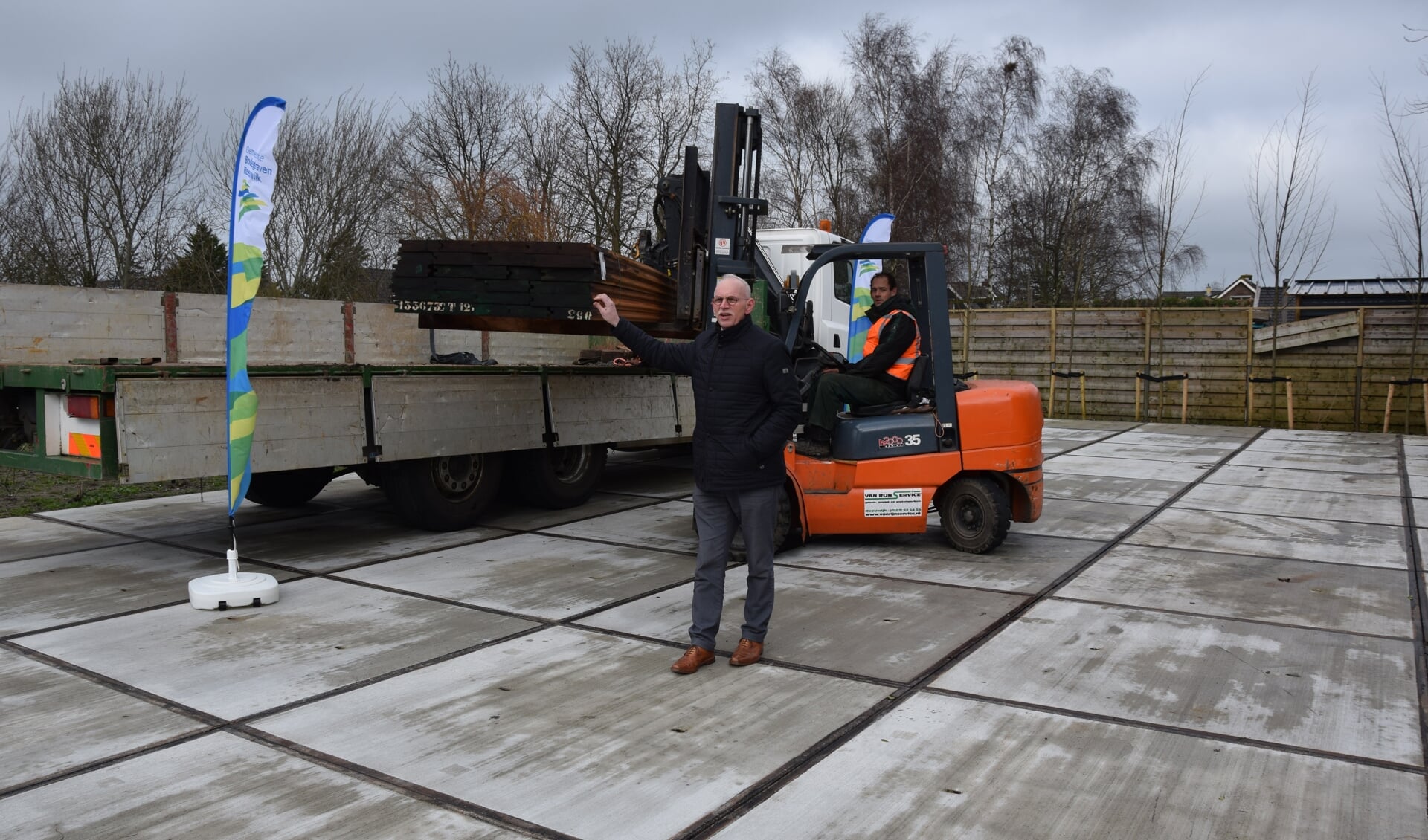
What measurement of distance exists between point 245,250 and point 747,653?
3.81 m

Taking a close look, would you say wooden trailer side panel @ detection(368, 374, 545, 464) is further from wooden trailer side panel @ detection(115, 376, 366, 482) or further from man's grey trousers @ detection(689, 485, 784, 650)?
man's grey trousers @ detection(689, 485, 784, 650)

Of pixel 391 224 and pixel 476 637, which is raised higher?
pixel 391 224

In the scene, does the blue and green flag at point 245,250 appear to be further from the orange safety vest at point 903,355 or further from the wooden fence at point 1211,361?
the wooden fence at point 1211,361

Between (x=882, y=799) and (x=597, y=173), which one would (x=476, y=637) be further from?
(x=597, y=173)

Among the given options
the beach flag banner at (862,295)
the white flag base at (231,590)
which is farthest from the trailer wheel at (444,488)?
the beach flag banner at (862,295)

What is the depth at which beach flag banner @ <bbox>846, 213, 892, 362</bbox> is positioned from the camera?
1051 cm

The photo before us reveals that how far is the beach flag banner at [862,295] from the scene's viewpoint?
10.5 m

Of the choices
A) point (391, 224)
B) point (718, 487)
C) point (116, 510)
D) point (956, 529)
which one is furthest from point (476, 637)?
point (391, 224)

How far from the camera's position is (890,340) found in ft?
25.6

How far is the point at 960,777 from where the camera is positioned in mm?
3980

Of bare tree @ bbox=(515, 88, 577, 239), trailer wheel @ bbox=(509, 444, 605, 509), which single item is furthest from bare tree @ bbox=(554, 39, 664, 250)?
trailer wheel @ bbox=(509, 444, 605, 509)

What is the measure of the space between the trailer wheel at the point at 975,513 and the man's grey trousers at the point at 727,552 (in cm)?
299

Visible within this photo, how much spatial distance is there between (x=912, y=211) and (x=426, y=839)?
117ft

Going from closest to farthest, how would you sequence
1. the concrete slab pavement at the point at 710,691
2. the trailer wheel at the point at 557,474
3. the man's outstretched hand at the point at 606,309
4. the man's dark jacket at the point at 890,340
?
the concrete slab pavement at the point at 710,691, the man's outstretched hand at the point at 606,309, the man's dark jacket at the point at 890,340, the trailer wheel at the point at 557,474
